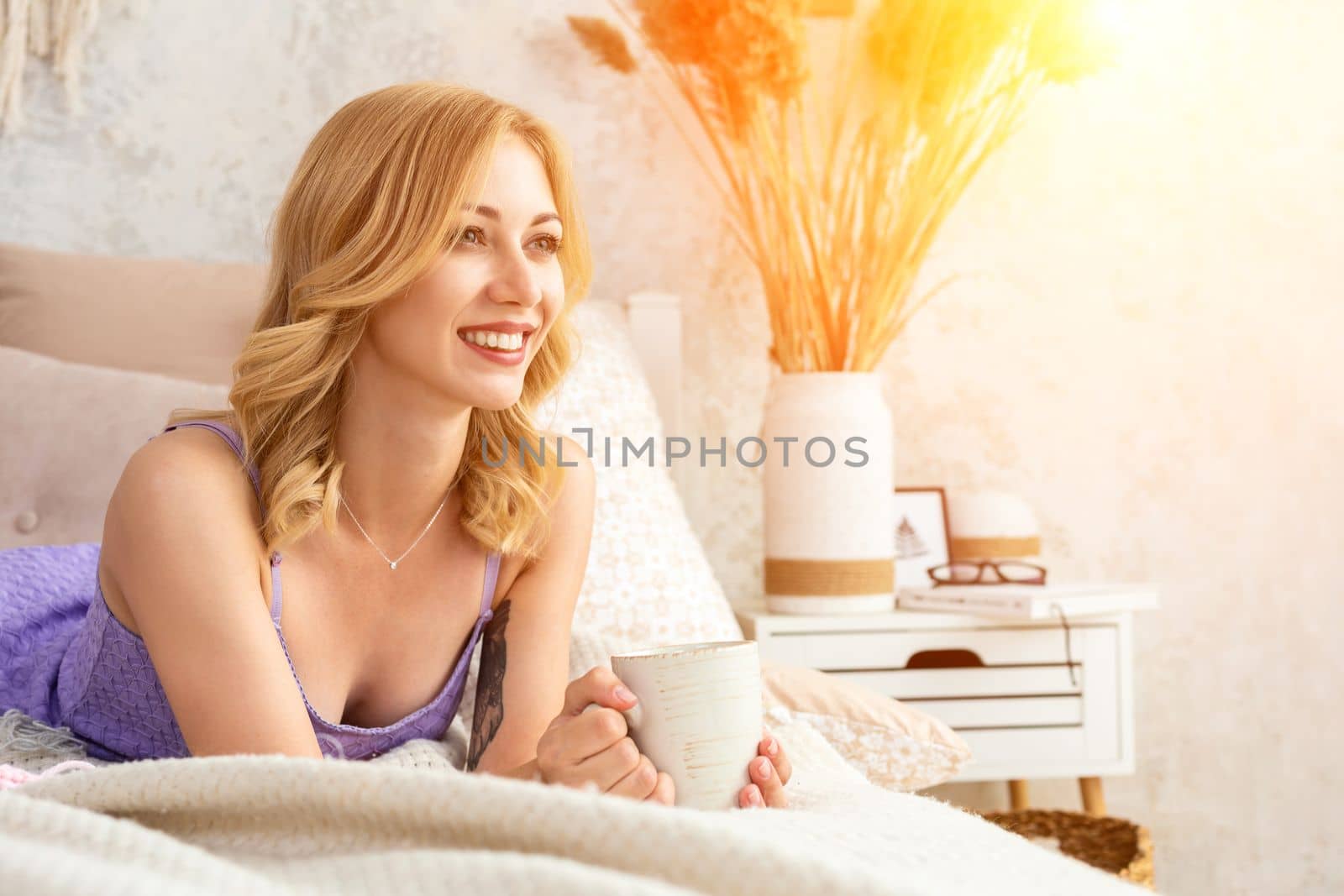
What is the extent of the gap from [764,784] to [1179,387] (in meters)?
1.80

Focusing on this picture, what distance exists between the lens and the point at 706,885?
18.1 inches

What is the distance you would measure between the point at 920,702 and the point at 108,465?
1160mm

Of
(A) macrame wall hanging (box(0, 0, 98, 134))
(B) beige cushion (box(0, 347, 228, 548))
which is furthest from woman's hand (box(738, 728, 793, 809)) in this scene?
(A) macrame wall hanging (box(0, 0, 98, 134))

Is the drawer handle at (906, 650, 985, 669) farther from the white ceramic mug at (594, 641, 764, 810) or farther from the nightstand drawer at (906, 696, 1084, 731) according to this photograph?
the white ceramic mug at (594, 641, 764, 810)

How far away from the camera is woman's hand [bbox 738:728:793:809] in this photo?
0.76 metres

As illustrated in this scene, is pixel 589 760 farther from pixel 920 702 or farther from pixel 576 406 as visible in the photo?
pixel 920 702

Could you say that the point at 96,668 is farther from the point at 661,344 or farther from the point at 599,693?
the point at 661,344

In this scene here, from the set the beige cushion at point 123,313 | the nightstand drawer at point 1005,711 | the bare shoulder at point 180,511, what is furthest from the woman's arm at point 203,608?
the nightstand drawer at point 1005,711

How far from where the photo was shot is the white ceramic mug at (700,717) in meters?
0.74

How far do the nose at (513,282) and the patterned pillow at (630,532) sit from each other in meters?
0.33

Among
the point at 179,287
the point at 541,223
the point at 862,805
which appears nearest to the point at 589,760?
the point at 862,805

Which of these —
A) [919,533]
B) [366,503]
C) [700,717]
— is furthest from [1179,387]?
[700,717]

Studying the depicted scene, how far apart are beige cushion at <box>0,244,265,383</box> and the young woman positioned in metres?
0.44

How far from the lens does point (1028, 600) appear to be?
1.70 m
